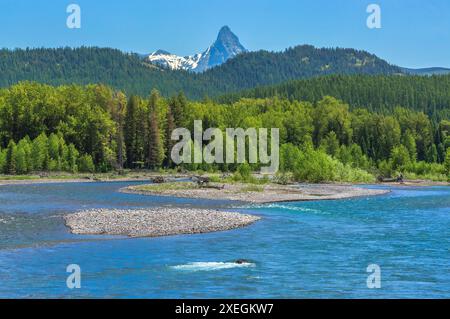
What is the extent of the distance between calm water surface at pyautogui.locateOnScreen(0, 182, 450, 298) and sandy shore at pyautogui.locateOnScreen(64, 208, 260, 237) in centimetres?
153

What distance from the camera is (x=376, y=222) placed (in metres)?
50.5

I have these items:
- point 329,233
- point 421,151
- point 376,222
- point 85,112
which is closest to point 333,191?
point 376,222

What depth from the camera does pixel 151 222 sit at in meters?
46.2

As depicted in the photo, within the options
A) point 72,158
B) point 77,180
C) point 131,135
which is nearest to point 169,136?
point 131,135

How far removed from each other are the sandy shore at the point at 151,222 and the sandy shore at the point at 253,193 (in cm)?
1943

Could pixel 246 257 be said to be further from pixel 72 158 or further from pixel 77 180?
pixel 72 158

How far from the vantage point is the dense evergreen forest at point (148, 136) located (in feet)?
385

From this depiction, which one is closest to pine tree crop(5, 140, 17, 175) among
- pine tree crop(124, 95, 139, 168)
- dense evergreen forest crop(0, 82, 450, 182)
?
dense evergreen forest crop(0, 82, 450, 182)

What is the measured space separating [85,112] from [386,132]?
83053 millimetres

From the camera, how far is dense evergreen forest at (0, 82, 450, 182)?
11744cm

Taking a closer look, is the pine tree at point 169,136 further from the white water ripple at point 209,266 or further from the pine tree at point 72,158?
the white water ripple at point 209,266

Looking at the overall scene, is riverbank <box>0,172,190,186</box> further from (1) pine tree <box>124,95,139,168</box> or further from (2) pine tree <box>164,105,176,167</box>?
(1) pine tree <box>124,95,139,168</box>

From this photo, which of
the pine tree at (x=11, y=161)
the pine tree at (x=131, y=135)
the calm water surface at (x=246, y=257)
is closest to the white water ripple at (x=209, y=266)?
the calm water surface at (x=246, y=257)
